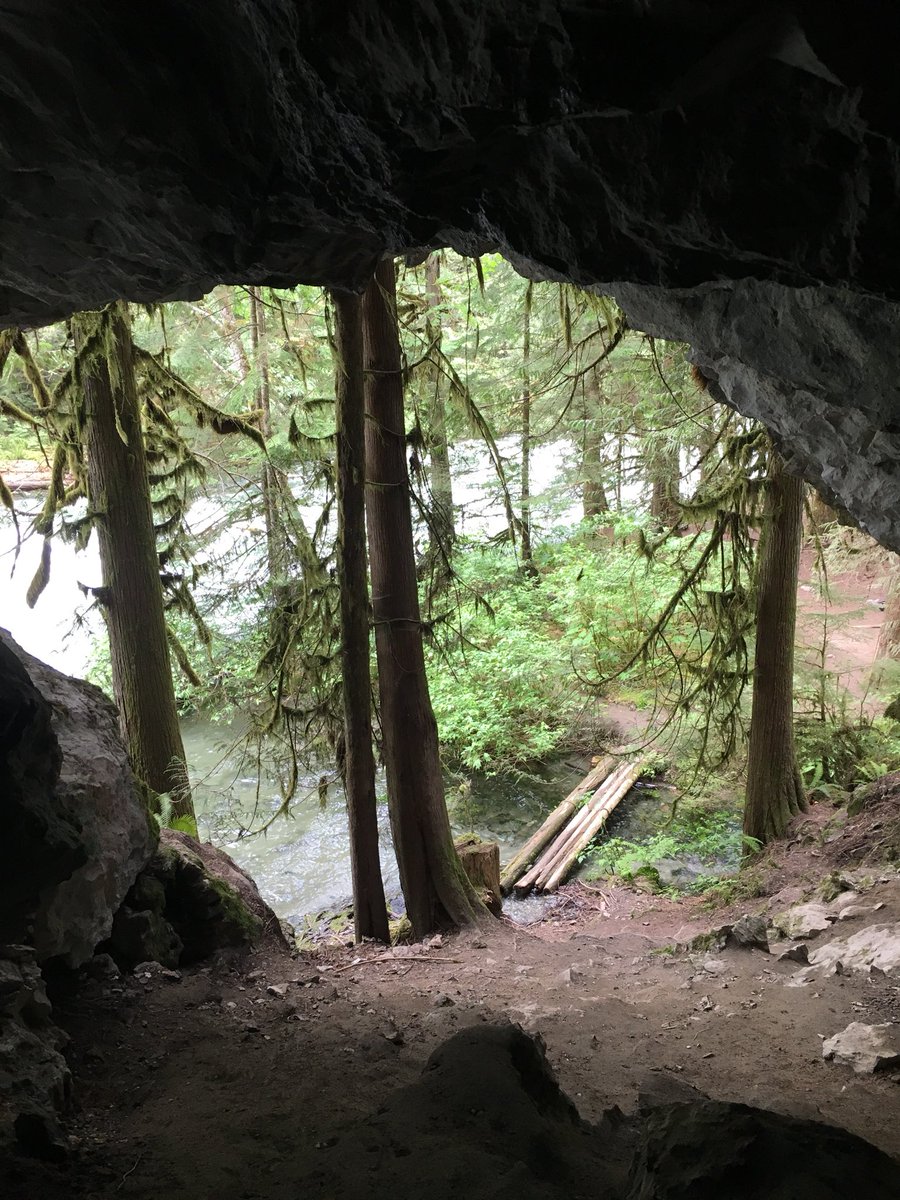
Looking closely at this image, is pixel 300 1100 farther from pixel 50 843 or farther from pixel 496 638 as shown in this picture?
pixel 496 638

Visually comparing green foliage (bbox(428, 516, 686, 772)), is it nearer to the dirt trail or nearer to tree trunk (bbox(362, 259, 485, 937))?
the dirt trail

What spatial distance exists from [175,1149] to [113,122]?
4.14 m

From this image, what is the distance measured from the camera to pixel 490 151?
2.78m

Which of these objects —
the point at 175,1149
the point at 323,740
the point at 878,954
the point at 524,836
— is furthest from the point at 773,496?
the point at 175,1149

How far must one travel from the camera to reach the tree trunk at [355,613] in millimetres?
6543

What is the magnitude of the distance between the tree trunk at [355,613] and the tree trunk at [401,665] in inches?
13.0

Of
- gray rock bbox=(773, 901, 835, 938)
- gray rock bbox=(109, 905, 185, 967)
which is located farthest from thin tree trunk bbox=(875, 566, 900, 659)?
gray rock bbox=(109, 905, 185, 967)

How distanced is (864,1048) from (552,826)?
7.42 meters

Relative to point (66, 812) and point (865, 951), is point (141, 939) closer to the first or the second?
point (66, 812)

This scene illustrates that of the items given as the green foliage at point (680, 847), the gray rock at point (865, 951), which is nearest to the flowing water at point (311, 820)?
the green foliage at point (680, 847)

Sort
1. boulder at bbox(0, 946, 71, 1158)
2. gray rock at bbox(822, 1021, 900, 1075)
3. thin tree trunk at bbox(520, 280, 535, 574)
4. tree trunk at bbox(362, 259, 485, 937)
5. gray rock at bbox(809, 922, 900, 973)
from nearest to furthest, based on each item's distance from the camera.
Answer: boulder at bbox(0, 946, 71, 1158) < gray rock at bbox(822, 1021, 900, 1075) < gray rock at bbox(809, 922, 900, 973) < tree trunk at bbox(362, 259, 485, 937) < thin tree trunk at bbox(520, 280, 535, 574)

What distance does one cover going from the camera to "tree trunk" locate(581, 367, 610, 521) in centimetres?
1286

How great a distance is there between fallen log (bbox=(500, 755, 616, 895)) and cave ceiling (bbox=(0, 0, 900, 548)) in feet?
28.4

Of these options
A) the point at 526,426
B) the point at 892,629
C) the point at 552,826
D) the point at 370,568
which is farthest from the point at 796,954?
the point at 526,426
